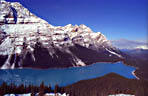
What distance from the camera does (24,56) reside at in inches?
6762

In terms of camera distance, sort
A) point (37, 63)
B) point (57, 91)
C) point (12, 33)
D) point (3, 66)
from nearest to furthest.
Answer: point (57, 91) < point (3, 66) < point (37, 63) < point (12, 33)

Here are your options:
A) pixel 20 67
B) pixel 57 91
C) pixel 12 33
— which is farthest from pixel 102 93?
pixel 12 33

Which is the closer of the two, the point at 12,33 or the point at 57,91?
the point at 57,91

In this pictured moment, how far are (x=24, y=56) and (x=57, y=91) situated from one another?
121119 mm

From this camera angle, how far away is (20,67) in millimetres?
148125

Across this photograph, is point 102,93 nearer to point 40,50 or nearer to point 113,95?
point 113,95

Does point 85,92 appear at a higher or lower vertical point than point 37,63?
lower

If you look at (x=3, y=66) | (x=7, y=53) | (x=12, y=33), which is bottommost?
(x=3, y=66)

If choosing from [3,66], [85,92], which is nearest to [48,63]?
[3,66]

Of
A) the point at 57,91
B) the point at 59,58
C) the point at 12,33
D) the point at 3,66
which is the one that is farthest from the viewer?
the point at 12,33

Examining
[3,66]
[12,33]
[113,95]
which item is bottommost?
[113,95]

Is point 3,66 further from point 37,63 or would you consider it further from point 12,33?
point 12,33

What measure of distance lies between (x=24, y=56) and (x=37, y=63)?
19713mm

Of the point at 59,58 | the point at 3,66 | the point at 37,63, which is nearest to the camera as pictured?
the point at 3,66
